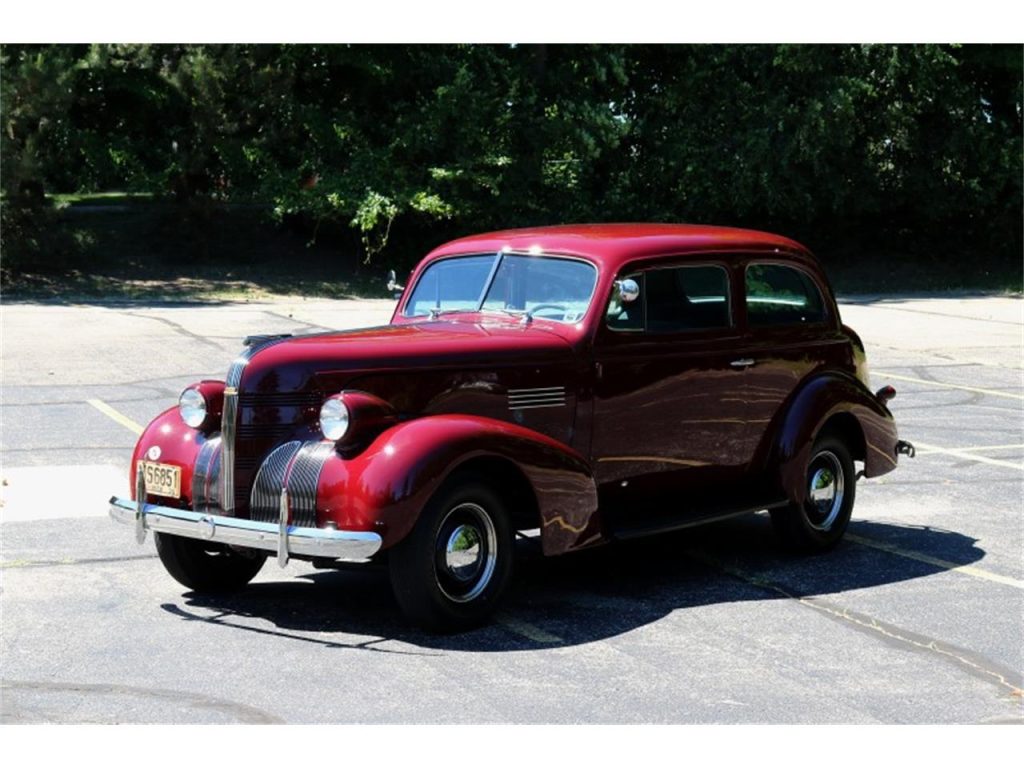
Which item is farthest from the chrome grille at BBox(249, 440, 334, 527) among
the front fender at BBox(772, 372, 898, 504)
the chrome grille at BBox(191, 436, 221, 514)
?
the front fender at BBox(772, 372, 898, 504)

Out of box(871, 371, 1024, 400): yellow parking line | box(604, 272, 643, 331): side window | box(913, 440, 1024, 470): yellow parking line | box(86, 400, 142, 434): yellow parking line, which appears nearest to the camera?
box(604, 272, 643, 331): side window

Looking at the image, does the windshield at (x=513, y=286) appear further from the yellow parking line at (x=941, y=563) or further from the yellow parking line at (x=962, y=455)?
the yellow parking line at (x=962, y=455)

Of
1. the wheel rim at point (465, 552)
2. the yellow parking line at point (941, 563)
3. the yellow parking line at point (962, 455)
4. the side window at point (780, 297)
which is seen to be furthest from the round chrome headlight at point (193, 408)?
the yellow parking line at point (962, 455)

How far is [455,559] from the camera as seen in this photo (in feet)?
20.9

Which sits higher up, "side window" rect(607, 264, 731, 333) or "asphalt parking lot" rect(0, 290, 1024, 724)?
"side window" rect(607, 264, 731, 333)

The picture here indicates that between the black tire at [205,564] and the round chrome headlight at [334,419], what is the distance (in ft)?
3.09

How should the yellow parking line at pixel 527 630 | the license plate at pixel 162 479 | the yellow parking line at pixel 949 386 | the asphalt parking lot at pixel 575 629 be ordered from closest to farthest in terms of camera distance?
the asphalt parking lot at pixel 575 629 → the yellow parking line at pixel 527 630 → the license plate at pixel 162 479 → the yellow parking line at pixel 949 386

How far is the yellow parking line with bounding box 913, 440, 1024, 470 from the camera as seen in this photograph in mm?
10891

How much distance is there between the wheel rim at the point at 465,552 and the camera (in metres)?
6.32

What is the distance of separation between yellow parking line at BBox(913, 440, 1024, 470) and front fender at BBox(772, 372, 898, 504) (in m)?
2.59

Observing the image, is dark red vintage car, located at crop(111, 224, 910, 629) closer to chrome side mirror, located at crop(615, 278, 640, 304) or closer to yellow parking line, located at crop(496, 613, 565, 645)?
chrome side mirror, located at crop(615, 278, 640, 304)

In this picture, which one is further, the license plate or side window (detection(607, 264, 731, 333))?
side window (detection(607, 264, 731, 333))
